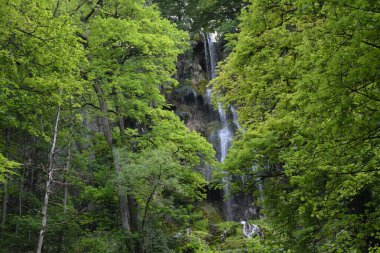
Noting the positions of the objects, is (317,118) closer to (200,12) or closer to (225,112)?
(225,112)

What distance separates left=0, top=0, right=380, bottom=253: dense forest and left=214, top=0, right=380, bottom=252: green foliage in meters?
0.03

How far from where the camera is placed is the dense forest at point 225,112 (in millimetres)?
4844

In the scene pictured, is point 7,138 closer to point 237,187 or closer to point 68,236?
point 68,236

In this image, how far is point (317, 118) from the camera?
5.41m

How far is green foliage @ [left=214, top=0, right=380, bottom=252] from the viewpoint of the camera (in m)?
4.38

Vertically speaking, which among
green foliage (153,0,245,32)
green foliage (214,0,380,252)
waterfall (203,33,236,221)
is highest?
green foliage (153,0,245,32)

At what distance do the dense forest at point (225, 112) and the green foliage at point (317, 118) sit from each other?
0.03 metres

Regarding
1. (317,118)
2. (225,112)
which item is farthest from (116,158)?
(317,118)

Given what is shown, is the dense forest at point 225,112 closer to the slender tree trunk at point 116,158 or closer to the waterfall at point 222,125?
the slender tree trunk at point 116,158

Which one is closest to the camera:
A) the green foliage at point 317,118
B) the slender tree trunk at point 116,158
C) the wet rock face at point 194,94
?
the green foliage at point 317,118

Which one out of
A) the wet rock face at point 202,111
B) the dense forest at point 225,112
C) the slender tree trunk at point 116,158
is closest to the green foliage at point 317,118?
the dense forest at point 225,112

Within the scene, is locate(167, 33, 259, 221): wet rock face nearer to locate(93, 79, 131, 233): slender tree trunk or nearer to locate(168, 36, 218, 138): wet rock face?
locate(168, 36, 218, 138): wet rock face

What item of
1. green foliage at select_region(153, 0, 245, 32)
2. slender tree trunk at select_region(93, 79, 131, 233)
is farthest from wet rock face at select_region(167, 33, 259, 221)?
slender tree trunk at select_region(93, 79, 131, 233)

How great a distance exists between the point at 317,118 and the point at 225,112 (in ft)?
22.5
